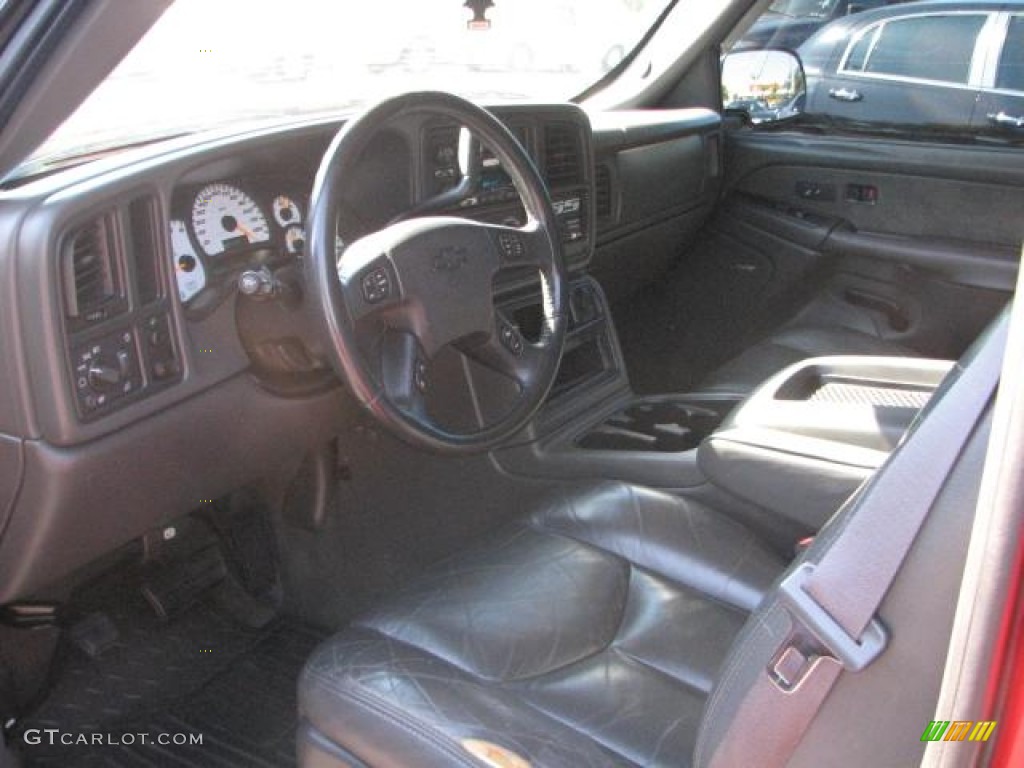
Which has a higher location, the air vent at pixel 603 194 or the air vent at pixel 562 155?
the air vent at pixel 562 155

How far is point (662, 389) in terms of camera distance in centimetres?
316

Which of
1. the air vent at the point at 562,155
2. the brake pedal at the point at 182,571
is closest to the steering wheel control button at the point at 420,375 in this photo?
the brake pedal at the point at 182,571

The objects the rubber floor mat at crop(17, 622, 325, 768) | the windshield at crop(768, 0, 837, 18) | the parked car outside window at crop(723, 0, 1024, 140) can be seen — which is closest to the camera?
the rubber floor mat at crop(17, 622, 325, 768)

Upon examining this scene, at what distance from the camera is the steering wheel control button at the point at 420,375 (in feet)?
5.38

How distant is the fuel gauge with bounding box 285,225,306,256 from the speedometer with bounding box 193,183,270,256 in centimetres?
3

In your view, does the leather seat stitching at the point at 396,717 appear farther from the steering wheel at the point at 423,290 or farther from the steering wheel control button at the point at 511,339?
the steering wheel control button at the point at 511,339

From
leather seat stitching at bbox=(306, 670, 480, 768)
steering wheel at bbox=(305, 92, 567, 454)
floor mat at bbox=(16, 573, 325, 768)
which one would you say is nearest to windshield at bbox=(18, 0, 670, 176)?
steering wheel at bbox=(305, 92, 567, 454)

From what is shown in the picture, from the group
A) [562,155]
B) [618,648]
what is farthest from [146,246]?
[562,155]

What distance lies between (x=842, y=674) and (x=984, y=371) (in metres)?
0.26

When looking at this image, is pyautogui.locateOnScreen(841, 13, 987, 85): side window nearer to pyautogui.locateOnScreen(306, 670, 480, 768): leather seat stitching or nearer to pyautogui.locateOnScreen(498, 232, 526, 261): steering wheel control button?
pyautogui.locateOnScreen(498, 232, 526, 261): steering wheel control button

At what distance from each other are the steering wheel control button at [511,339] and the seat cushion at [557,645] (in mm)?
254

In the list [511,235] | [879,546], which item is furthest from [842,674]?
[511,235]

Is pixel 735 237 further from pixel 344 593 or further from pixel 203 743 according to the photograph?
pixel 203 743

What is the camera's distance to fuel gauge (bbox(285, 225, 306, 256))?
178cm
